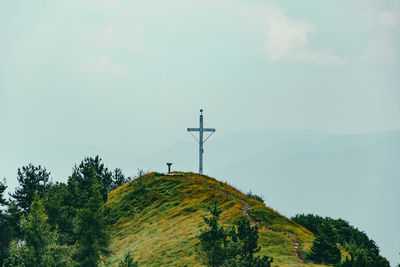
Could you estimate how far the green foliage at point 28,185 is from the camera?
81113mm

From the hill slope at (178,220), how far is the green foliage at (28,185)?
1415 cm

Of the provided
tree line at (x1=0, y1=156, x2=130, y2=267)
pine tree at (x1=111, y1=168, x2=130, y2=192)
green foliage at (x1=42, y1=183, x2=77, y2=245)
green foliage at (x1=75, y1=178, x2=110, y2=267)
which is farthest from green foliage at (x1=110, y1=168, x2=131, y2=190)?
green foliage at (x1=75, y1=178, x2=110, y2=267)

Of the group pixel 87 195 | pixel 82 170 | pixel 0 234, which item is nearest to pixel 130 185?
pixel 82 170

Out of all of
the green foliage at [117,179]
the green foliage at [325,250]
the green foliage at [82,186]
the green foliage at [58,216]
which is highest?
the green foliage at [117,179]

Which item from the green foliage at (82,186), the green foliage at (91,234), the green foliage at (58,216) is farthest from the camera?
the green foliage at (82,186)

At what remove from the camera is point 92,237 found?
156 feet

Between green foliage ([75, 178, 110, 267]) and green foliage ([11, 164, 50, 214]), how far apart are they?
36.2m

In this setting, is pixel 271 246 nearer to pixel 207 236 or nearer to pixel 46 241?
pixel 207 236

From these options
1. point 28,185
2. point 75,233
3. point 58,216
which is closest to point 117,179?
point 28,185

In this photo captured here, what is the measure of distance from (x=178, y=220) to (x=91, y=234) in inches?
616

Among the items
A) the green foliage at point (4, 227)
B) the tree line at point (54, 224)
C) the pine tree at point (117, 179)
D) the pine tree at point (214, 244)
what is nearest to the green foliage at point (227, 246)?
the pine tree at point (214, 244)

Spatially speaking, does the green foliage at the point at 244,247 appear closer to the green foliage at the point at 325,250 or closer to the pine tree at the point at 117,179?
the green foliage at the point at 325,250

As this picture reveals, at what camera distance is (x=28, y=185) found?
272 ft

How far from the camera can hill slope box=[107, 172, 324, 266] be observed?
158 feet
